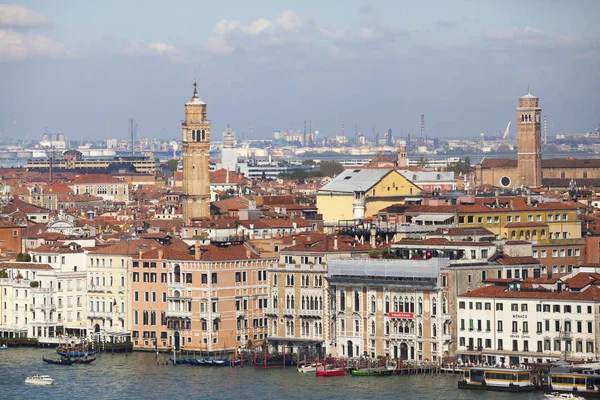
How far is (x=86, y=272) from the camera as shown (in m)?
44.0

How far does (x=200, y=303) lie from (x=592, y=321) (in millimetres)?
9699

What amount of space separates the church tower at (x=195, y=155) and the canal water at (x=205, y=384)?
15839mm

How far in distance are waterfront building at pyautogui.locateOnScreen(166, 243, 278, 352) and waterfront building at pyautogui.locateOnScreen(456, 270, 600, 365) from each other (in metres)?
6.13

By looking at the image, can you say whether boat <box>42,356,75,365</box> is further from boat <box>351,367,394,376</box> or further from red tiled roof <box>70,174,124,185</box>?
red tiled roof <box>70,174,124,185</box>

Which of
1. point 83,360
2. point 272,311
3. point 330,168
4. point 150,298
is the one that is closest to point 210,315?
point 272,311

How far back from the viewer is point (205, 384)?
36594mm

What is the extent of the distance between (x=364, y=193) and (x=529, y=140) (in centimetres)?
3888

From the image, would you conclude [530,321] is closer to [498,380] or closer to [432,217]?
[498,380]

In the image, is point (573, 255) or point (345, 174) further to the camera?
point (345, 174)

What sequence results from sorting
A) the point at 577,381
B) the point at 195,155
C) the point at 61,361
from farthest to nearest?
the point at 195,155
the point at 61,361
the point at 577,381

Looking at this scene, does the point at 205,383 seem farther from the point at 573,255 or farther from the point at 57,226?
the point at 57,226

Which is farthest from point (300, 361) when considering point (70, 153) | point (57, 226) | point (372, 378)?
point (70, 153)

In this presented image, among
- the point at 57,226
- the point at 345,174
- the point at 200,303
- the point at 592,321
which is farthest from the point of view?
the point at 345,174

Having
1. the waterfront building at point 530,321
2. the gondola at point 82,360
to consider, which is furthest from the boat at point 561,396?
the gondola at point 82,360
